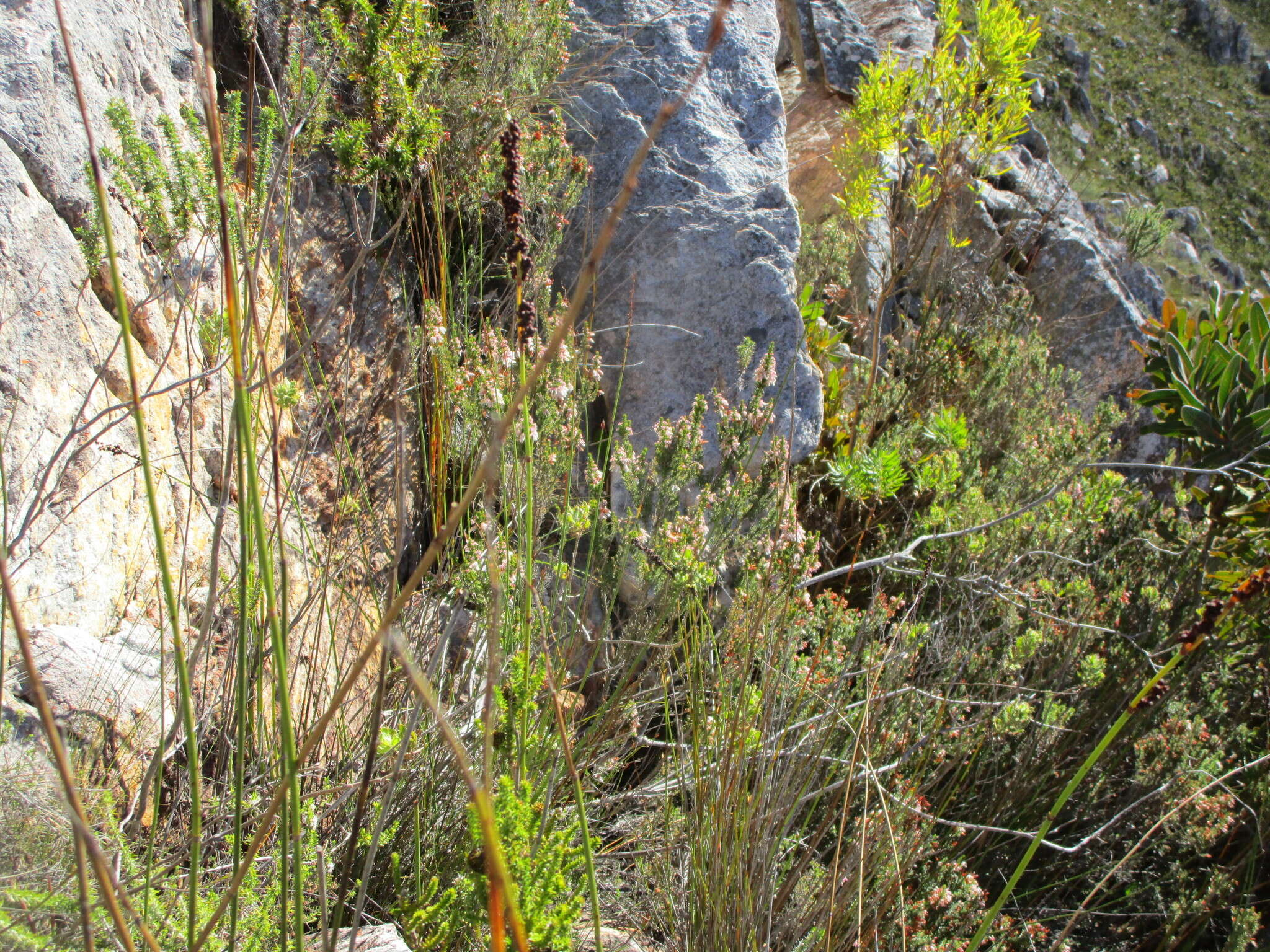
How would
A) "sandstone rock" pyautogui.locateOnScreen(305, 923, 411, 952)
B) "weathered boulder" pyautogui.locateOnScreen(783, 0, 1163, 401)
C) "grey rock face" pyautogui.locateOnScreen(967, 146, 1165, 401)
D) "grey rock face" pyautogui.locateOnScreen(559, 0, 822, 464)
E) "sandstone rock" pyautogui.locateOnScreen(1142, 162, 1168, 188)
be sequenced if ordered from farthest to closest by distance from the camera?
"sandstone rock" pyautogui.locateOnScreen(1142, 162, 1168, 188) → "grey rock face" pyautogui.locateOnScreen(967, 146, 1165, 401) → "weathered boulder" pyautogui.locateOnScreen(783, 0, 1163, 401) → "grey rock face" pyautogui.locateOnScreen(559, 0, 822, 464) → "sandstone rock" pyautogui.locateOnScreen(305, 923, 411, 952)

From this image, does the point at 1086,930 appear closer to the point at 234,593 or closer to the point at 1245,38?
the point at 234,593

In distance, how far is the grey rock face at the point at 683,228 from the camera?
2.79 metres

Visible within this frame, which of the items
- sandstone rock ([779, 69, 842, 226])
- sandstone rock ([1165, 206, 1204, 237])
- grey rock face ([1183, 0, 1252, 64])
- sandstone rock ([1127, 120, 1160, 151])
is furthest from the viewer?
grey rock face ([1183, 0, 1252, 64])

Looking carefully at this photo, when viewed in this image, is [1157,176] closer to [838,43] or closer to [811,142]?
[838,43]

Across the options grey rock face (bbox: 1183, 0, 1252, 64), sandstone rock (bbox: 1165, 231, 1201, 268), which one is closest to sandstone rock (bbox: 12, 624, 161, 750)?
sandstone rock (bbox: 1165, 231, 1201, 268)

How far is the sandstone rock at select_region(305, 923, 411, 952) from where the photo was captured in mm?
1048

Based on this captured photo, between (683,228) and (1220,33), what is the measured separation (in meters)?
24.3

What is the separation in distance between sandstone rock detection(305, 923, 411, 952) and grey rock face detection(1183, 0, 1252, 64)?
2615 cm

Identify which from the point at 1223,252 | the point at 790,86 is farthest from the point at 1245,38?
the point at 790,86

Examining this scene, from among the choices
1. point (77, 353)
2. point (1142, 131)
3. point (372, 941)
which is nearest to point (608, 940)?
point (372, 941)

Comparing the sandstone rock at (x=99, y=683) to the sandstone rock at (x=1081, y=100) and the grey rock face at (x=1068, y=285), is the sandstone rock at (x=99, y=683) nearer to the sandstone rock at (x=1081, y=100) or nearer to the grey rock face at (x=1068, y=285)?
the grey rock face at (x=1068, y=285)

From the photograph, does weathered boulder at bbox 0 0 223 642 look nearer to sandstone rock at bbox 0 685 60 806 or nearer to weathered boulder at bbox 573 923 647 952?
sandstone rock at bbox 0 685 60 806

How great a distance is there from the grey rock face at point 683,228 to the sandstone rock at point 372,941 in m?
1.83

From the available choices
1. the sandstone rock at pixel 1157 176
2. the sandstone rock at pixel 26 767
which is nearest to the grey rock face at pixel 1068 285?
the sandstone rock at pixel 26 767
